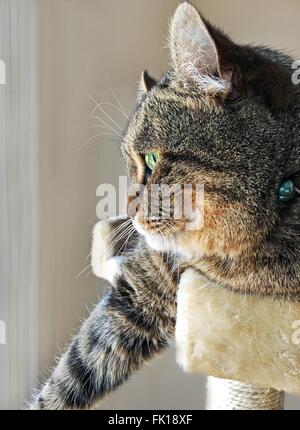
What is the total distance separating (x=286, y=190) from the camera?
33.8 inches

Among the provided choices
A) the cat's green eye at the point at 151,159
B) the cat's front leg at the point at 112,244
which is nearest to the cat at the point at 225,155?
the cat's green eye at the point at 151,159

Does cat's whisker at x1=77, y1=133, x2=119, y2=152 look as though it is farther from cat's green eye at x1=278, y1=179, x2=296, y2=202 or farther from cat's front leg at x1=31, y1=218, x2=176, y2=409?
cat's green eye at x1=278, y1=179, x2=296, y2=202

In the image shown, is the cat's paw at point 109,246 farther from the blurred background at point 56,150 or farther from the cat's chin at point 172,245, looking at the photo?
the blurred background at point 56,150

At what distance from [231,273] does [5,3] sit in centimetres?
90

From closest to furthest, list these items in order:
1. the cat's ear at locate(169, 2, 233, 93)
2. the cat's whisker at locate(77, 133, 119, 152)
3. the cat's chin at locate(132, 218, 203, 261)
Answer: the cat's ear at locate(169, 2, 233, 93)
the cat's chin at locate(132, 218, 203, 261)
the cat's whisker at locate(77, 133, 119, 152)

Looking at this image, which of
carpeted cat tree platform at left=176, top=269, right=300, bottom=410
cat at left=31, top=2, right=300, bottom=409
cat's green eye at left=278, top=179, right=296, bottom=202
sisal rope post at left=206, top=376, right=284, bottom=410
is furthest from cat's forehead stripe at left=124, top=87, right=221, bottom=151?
sisal rope post at left=206, top=376, right=284, bottom=410

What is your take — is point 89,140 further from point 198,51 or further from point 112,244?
point 198,51

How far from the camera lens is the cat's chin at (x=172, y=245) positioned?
92 cm

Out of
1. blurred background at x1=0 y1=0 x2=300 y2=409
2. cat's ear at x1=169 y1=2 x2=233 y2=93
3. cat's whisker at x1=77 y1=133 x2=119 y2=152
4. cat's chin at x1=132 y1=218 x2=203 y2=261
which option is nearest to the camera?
cat's ear at x1=169 y1=2 x2=233 y2=93

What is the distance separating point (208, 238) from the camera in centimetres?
90

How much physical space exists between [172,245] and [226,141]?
210mm

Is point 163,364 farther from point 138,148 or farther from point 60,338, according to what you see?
point 138,148

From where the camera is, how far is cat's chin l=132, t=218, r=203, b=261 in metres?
0.92

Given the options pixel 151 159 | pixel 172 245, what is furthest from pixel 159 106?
pixel 172 245
